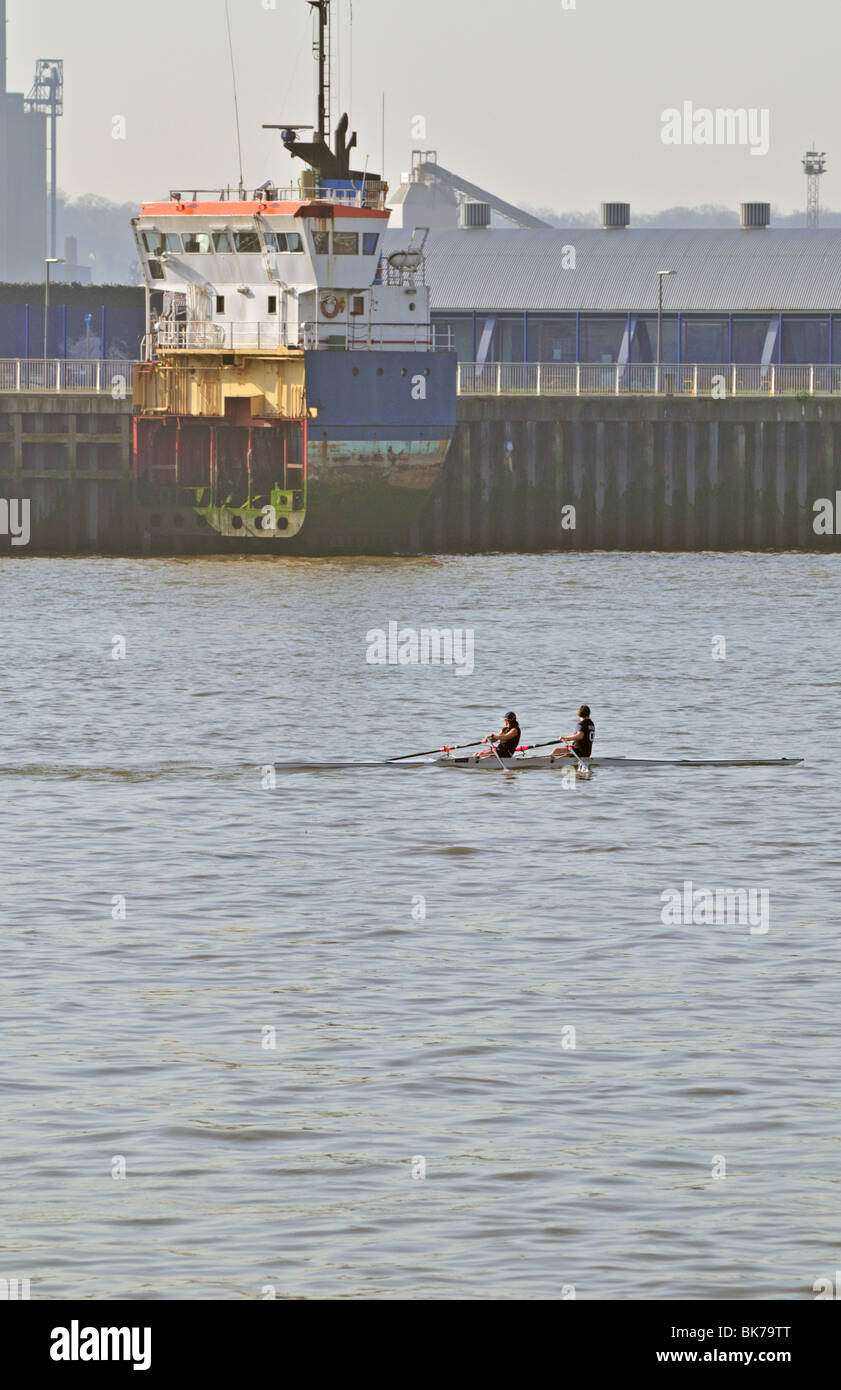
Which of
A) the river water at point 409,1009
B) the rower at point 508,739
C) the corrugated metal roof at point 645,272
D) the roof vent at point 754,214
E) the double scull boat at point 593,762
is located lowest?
the river water at point 409,1009

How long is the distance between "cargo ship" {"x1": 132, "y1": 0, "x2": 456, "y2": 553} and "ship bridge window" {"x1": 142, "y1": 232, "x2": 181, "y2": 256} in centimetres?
5

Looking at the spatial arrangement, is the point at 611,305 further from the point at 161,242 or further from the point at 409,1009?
the point at 409,1009

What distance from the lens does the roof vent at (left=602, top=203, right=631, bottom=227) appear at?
148 meters

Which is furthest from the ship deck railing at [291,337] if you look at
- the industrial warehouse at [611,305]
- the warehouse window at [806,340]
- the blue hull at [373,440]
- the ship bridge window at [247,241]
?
the warehouse window at [806,340]

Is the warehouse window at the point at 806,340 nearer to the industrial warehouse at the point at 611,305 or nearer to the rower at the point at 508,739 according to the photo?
the industrial warehouse at the point at 611,305

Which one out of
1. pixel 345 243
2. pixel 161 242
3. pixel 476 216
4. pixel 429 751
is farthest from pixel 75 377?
pixel 429 751

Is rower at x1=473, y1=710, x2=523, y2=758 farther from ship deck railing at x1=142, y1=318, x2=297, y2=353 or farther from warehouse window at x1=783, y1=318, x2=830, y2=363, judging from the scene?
warehouse window at x1=783, y1=318, x2=830, y2=363

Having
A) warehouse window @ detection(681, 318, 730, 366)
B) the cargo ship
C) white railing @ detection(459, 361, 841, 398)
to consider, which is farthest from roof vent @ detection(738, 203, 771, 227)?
the cargo ship

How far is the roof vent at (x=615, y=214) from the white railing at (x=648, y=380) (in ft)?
84.5

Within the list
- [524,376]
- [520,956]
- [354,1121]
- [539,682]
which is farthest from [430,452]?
[354,1121]

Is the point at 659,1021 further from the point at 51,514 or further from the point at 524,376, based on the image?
the point at 524,376

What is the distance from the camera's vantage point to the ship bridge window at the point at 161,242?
101m

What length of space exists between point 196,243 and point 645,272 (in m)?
43.7

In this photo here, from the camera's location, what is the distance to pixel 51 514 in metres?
106
